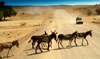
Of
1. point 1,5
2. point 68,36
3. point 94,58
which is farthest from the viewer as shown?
point 1,5

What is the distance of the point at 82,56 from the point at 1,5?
232 ft

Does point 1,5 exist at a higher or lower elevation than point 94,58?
higher

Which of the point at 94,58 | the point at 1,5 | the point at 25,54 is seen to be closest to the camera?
the point at 94,58

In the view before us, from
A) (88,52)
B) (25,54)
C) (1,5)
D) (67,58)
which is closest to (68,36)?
(88,52)

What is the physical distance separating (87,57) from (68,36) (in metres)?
3.71

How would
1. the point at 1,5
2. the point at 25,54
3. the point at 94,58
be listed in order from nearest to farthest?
the point at 94,58
the point at 25,54
the point at 1,5

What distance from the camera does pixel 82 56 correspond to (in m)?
11.6

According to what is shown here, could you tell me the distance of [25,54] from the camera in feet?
40.9

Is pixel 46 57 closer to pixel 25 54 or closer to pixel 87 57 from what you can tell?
pixel 25 54

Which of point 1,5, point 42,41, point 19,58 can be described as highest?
point 1,5

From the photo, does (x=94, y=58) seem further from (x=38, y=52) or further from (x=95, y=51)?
(x=38, y=52)

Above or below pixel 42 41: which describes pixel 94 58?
below

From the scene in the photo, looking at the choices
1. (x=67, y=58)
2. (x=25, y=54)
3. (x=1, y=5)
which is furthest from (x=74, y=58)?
(x=1, y=5)

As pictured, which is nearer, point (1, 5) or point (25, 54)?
point (25, 54)
